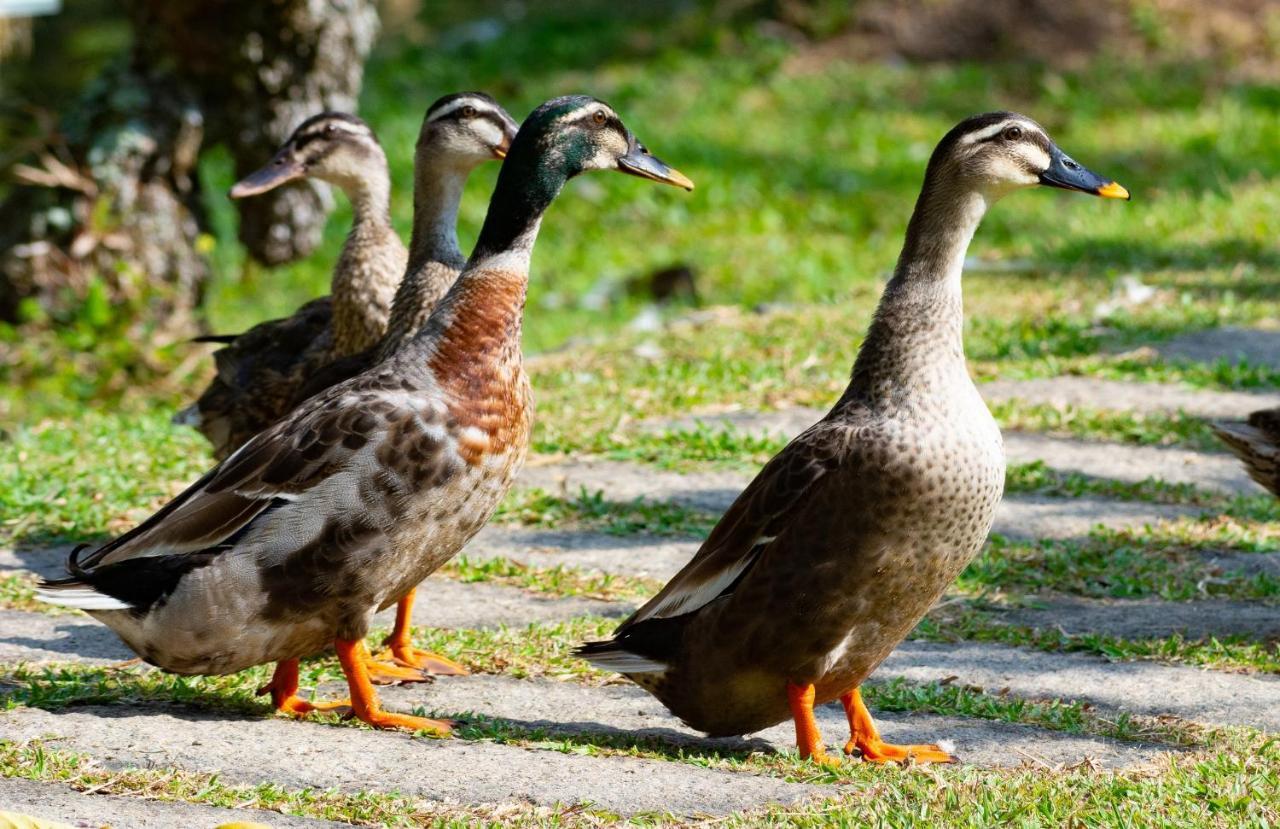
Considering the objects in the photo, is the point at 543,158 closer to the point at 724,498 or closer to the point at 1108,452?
the point at 724,498

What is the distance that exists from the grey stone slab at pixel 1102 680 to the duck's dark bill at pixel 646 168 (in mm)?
1583

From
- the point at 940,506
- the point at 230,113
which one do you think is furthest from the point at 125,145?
the point at 940,506

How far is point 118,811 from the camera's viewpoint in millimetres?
3781

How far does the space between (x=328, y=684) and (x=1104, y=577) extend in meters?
2.67

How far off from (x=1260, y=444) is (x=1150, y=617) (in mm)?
725

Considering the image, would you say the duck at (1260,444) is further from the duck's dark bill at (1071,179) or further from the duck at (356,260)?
the duck at (356,260)

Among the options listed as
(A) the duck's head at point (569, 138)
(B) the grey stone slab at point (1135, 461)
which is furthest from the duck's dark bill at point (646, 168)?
(B) the grey stone slab at point (1135, 461)

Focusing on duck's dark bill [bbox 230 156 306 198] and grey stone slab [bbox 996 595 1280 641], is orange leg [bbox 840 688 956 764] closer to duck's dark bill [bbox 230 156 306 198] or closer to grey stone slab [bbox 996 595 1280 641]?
grey stone slab [bbox 996 595 1280 641]

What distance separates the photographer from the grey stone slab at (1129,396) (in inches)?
304

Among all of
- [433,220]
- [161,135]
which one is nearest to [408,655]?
[433,220]

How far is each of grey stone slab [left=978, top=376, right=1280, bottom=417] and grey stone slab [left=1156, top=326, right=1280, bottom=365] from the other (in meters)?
0.44

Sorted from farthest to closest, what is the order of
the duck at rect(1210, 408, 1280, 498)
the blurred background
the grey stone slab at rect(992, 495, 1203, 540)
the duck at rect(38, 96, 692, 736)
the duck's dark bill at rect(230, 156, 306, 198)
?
the blurred background, the duck's dark bill at rect(230, 156, 306, 198), the grey stone slab at rect(992, 495, 1203, 540), the duck at rect(1210, 408, 1280, 498), the duck at rect(38, 96, 692, 736)

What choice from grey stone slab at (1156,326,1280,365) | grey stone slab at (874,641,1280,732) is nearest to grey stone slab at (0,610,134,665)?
grey stone slab at (874,641,1280,732)

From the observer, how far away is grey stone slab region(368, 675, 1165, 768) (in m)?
4.41
